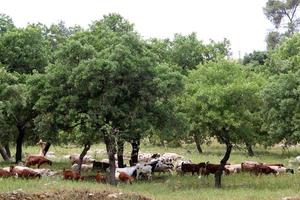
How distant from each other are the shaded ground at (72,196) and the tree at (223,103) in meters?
8.18

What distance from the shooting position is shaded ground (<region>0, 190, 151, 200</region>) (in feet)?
66.2

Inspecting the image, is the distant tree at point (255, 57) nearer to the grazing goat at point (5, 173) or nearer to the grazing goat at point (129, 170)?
the grazing goat at point (129, 170)

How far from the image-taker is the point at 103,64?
25594mm

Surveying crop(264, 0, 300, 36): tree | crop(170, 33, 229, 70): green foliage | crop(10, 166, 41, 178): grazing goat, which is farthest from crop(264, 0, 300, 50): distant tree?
crop(10, 166, 41, 178): grazing goat

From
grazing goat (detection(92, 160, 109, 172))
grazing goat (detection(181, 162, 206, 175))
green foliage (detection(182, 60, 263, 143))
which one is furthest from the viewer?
grazing goat (detection(92, 160, 109, 172))

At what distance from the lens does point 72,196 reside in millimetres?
20797

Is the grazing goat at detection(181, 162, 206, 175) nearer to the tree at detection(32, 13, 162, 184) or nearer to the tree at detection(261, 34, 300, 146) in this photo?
the tree at detection(261, 34, 300, 146)

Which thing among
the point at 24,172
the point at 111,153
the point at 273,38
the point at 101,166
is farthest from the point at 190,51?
the point at 273,38

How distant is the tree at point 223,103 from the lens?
28.3m

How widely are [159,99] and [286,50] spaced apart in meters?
30.1

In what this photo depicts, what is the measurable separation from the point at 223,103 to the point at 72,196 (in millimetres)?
11016

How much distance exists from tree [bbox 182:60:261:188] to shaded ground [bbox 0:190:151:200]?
26.8ft

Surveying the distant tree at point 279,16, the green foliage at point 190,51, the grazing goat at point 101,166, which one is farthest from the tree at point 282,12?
the grazing goat at point 101,166

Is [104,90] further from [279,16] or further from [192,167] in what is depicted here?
[279,16]
